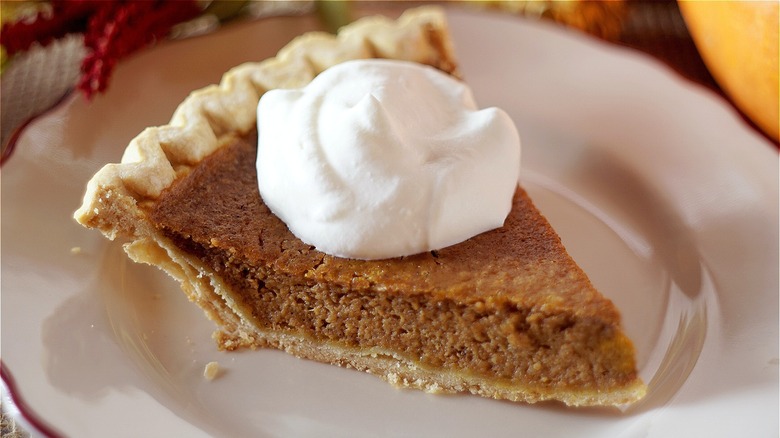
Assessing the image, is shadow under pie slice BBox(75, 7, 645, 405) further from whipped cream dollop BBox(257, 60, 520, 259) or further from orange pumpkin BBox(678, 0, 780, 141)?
orange pumpkin BBox(678, 0, 780, 141)

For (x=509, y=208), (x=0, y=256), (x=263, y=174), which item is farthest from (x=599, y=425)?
(x=0, y=256)

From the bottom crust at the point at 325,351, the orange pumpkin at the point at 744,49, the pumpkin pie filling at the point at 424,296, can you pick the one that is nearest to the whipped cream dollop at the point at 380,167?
the pumpkin pie filling at the point at 424,296

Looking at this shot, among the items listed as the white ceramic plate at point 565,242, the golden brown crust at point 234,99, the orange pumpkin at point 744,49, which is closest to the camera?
the white ceramic plate at point 565,242

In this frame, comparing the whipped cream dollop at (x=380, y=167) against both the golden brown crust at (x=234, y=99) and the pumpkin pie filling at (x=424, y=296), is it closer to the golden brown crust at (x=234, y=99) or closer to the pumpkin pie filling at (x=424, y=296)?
the pumpkin pie filling at (x=424, y=296)

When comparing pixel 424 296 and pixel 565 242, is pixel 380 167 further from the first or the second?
pixel 565 242

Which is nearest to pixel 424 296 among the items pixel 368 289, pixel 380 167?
pixel 368 289

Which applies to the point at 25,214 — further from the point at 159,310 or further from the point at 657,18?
the point at 657,18

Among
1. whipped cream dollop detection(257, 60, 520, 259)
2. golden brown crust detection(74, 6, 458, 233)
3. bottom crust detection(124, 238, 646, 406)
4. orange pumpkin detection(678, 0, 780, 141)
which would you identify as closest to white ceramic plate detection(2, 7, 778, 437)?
bottom crust detection(124, 238, 646, 406)
